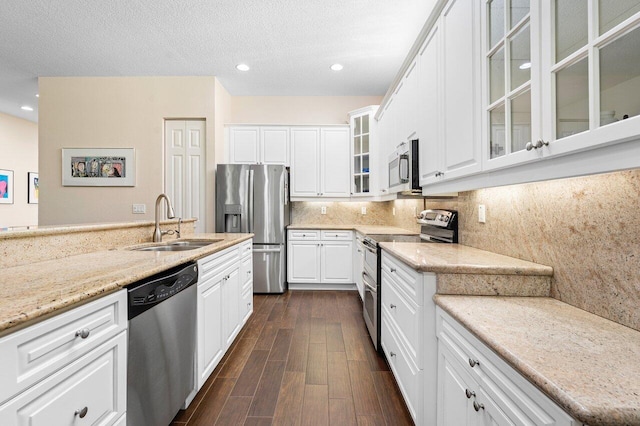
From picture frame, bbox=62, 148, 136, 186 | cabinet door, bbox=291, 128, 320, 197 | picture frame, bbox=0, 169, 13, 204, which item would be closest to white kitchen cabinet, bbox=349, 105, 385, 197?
cabinet door, bbox=291, 128, 320, 197

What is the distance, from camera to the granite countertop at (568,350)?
21.4 inches

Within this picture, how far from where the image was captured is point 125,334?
1129 mm

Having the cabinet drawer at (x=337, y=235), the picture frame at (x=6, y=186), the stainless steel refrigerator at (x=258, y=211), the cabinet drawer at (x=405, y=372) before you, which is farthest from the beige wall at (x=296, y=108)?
the picture frame at (x=6, y=186)

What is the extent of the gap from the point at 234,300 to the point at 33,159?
247 inches

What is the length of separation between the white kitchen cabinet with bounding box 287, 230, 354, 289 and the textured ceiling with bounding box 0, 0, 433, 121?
7.19 ft

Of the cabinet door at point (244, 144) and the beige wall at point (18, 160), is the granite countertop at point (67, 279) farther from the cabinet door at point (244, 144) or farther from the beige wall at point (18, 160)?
the beige wall at point (18, 160)

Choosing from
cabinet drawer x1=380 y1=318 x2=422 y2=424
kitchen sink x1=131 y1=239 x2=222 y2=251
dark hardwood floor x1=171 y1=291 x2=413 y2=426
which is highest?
kitchen sink x1=131 y1=239 x2=222 y2=251

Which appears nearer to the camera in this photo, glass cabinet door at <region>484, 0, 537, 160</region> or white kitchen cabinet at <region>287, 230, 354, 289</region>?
glass cabinet door at <region>484, 0, 537, 160</region>

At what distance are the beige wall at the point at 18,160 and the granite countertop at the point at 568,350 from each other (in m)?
7.52

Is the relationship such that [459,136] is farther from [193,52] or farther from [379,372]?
[193,52]

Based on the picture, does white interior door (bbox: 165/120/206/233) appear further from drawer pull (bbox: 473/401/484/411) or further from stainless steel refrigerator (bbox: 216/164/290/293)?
drawer pull (bbox: 473/401/484/411)

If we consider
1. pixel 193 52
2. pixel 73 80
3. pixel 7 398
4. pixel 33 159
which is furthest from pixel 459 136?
pixel 33 159

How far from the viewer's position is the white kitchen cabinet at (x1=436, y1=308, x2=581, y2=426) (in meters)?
0.68

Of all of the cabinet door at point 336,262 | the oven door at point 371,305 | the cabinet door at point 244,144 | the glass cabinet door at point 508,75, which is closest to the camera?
the glass cabinet door at point 508,75
